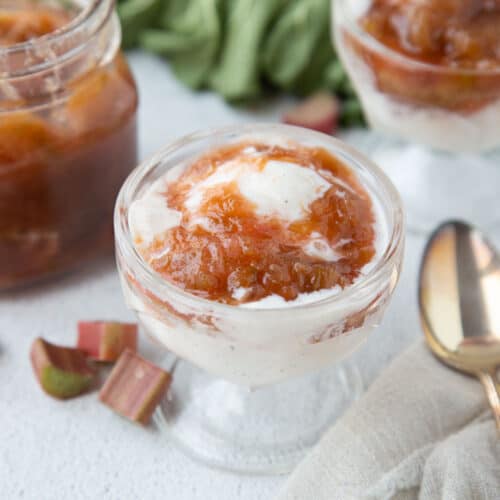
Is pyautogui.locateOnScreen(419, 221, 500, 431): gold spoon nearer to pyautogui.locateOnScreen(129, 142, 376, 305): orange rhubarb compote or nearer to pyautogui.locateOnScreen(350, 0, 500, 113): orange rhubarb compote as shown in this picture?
pyautogui.locateOnScreen(350, 0, 500, 113): orange rhubarb compote

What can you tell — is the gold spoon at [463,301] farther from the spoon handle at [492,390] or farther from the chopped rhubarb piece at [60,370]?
the chopped rhubarb piece at [60,370]

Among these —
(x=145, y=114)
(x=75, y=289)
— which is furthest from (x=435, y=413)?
(x=145, y=114)

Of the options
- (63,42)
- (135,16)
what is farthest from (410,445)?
(135,16)

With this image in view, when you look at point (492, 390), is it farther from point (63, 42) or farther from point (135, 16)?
point (135, 16)

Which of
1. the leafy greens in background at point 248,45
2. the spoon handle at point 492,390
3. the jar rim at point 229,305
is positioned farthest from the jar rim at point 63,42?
the spoon handle at point 492,390

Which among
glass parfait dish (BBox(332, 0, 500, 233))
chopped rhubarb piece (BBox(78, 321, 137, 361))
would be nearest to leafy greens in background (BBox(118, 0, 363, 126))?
glass parfait dish (BBox(332, 0, 500, 233))

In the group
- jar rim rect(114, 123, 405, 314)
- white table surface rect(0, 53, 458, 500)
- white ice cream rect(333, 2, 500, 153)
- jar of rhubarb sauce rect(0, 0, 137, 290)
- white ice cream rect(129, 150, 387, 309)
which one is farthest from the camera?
white ice cream rect(333, 2, 500, 153)
